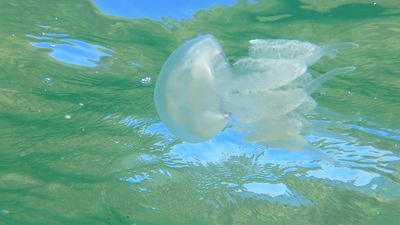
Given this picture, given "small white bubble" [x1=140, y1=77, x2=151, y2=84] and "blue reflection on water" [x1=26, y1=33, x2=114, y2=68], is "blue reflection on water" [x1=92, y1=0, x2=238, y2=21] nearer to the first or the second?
"blue reflection on water" [x1=26, y1=33, x2=114, y2=68]

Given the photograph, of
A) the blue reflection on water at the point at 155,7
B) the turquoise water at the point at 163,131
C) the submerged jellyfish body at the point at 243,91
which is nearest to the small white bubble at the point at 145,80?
the turquoise water at the point at 163,131

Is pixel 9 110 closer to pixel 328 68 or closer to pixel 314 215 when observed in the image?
pixel 328 68

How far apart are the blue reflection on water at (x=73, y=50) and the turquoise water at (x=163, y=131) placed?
0.03 m

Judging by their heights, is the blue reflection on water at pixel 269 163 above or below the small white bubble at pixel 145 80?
below

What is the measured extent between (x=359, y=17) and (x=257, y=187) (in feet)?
25.1

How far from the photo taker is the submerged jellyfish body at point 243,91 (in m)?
3.15

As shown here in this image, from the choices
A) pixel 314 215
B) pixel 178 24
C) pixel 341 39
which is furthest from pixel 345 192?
pixel 178 24

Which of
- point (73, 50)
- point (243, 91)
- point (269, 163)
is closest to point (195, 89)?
point (243, 91)

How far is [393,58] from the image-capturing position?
598cm

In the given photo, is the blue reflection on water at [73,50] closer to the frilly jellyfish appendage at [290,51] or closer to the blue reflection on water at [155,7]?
the blue reflection on water at [155,7]

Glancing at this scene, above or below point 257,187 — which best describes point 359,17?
above

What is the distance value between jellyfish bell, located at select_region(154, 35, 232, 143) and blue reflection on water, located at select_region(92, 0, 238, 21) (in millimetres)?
1881

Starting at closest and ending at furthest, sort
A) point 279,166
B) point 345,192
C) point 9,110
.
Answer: point 9,110, point 279,166, point 345,192

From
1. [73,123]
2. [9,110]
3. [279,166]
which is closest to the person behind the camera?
[9,110]
